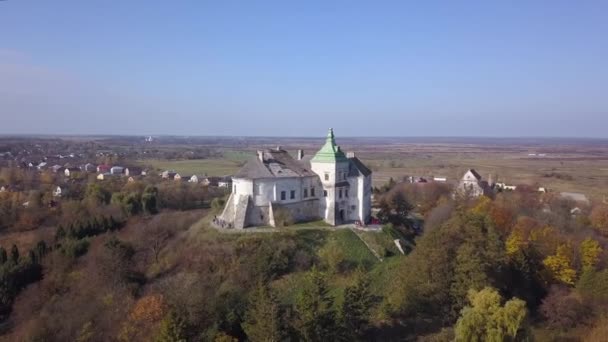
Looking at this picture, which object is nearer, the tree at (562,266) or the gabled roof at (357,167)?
the tree at (562,266)

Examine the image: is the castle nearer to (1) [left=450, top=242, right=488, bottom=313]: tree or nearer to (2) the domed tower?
(2) the domed tower

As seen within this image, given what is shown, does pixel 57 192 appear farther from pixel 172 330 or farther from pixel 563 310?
pixel 563 310

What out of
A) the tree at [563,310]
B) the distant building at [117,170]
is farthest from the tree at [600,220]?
the distant building at [117,170]

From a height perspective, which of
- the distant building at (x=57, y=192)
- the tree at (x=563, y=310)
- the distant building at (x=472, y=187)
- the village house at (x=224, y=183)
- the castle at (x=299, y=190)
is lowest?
the tree at (x=563, y=310)

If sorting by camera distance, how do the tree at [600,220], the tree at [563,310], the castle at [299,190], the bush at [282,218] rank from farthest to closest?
the tree at [600,220], the castle at [299,190], the bush at [282,218], the tree at [563,310]

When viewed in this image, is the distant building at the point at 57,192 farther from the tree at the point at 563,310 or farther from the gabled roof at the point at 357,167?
the tree at the point at 563,310

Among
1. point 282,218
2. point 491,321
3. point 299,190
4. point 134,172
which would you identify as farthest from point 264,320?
point 134,172
